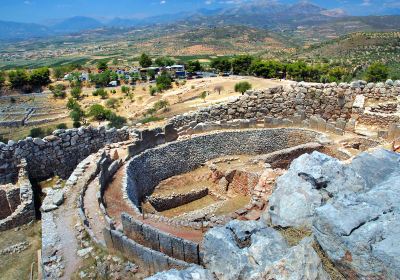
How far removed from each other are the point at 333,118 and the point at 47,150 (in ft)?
48.6

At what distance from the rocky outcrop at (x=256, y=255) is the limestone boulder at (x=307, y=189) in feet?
1.39

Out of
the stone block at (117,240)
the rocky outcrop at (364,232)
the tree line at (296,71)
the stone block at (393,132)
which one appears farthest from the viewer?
the tree line at (296,71)

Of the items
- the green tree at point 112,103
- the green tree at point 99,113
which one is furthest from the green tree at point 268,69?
the green tree at point 99,113

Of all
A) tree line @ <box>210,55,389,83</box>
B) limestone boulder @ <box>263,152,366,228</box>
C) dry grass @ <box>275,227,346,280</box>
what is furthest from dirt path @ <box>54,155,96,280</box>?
tree line @ <box>210,55,389,83</box>

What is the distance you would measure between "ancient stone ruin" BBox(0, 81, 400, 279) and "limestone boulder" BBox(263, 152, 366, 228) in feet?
0.09

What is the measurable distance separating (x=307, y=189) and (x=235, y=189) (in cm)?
1044

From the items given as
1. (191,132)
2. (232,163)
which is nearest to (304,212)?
(232,163)

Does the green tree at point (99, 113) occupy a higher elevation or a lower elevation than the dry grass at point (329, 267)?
lower

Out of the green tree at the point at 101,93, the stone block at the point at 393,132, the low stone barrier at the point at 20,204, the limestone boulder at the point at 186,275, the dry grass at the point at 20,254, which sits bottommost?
the green tree at the point at 101,93

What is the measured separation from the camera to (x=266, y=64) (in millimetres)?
75938

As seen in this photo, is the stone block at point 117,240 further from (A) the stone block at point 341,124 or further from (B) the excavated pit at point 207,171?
(A) the stone block at point 341,124

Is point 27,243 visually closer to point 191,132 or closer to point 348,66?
point 191,132

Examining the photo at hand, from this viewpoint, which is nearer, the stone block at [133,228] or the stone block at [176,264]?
the stone block at [176,264]

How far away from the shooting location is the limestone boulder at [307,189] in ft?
22.9
